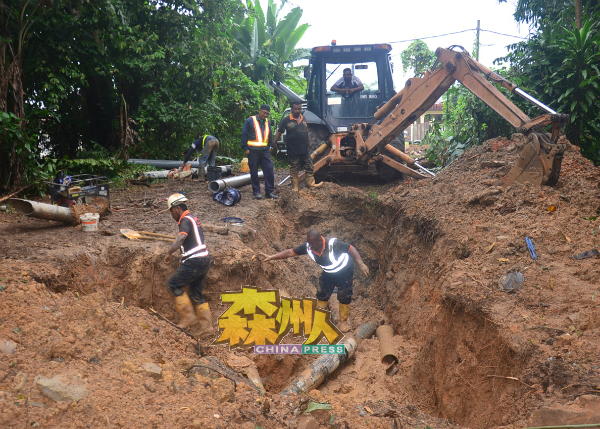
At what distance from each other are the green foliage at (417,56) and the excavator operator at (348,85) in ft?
63.1

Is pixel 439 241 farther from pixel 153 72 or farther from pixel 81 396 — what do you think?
pixel 153 72

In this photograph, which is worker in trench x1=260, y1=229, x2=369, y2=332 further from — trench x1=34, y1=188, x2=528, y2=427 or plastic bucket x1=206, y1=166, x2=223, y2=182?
plastic bucket x1=206, y1=166, x2=223, y2=182

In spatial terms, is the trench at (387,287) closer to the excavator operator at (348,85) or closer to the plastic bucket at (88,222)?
the plastic bucket at (88,222)

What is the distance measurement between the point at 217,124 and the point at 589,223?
12411 mm

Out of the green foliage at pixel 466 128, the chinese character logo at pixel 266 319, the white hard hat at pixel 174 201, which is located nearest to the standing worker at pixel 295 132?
the white hard hat at pixel 174 201

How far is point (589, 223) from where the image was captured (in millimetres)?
5984

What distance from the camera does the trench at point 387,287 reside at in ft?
15.2

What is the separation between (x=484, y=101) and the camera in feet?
25.0

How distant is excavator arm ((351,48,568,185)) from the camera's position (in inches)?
265

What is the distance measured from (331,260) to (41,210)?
15.0ft

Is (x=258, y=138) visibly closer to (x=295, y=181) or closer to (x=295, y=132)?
(x=295, y=132)

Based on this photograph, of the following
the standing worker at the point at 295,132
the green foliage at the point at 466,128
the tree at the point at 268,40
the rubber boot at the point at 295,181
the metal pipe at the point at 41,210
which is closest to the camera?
the metal pipe at the point at 41,210

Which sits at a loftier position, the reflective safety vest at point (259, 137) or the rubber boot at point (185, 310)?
the reflective safety vest at point (259, 137)

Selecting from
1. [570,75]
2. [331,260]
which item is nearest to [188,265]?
[331,260]
